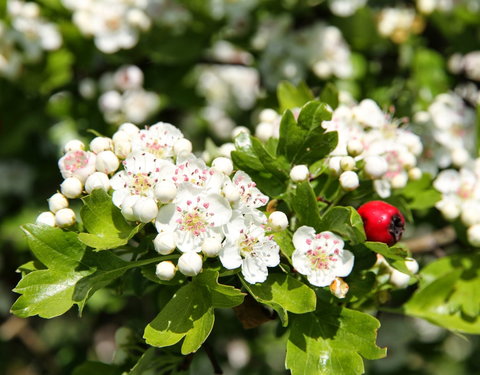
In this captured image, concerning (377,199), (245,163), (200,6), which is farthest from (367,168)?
(200,6)

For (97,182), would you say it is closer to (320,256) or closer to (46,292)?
(46,292)

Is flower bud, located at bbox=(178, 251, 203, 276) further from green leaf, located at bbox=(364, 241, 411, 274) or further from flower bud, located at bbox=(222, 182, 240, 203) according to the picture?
green leaf, located at bbox=(364, 241, 411, 274)

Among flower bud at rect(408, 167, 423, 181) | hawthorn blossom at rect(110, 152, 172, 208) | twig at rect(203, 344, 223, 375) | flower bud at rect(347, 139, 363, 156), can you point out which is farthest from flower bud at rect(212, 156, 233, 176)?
flower bud at rect(408, 167, 423, 181)

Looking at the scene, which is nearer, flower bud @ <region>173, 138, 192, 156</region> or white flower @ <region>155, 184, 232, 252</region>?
white flower @ <region>155, 184, 232, 252</region>

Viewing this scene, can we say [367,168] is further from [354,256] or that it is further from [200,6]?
[200,6]

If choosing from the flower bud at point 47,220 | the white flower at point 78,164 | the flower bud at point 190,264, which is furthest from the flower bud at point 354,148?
the flower bud at point 47,220

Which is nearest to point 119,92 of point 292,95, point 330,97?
point 292,95
